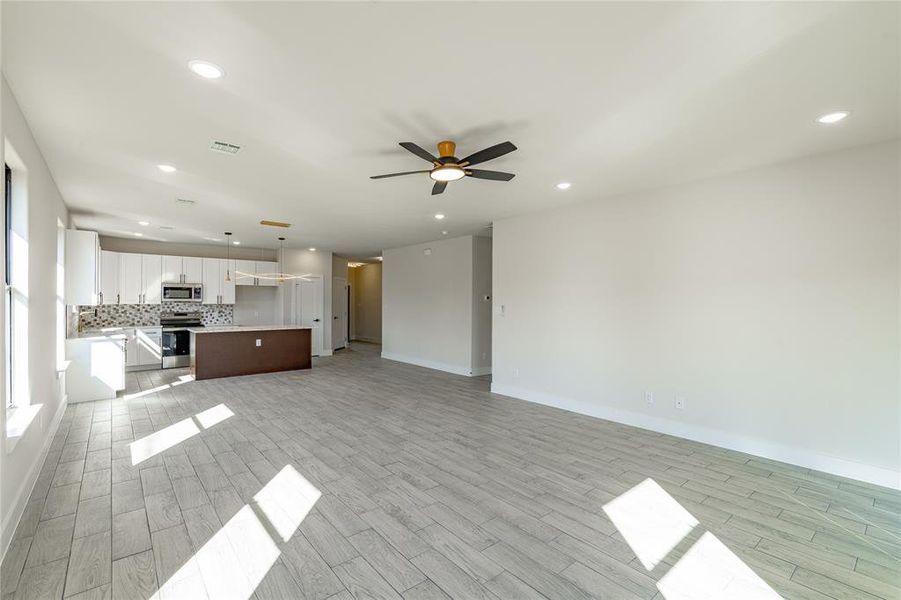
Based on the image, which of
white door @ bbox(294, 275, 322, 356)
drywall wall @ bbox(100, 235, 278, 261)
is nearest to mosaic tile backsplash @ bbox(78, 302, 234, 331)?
drywall wall @ bbox(100, 235, 278, 261)

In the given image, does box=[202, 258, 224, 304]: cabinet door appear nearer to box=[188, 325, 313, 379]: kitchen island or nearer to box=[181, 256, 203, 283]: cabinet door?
box=[181, 256, 203, 283]: cabinet door

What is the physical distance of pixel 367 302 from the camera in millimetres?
13547

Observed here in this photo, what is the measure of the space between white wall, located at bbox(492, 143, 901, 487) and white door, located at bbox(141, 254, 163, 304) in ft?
24.9

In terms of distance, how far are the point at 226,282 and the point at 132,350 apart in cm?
213

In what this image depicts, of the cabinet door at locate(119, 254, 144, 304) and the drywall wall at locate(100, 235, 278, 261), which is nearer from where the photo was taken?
the cabinet door at locate(119, 254, 144, 304)

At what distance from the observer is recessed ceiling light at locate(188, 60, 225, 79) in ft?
7.23

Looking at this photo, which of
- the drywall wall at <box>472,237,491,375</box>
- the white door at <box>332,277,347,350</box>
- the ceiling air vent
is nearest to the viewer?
the ceiling air vent

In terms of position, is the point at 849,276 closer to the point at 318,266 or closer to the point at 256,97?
the point at 256,97

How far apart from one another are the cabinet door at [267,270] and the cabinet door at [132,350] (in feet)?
8.39

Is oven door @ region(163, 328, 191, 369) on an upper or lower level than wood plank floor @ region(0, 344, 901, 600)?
upper

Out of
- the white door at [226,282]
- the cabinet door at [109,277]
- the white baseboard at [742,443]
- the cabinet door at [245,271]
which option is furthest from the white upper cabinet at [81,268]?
the white baseboard at [742,443]

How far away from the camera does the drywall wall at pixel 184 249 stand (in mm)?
8211

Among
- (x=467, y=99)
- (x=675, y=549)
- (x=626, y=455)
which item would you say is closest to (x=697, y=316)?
(x=626, y=455)

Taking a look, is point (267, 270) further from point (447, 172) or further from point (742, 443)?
point (742, 443)
